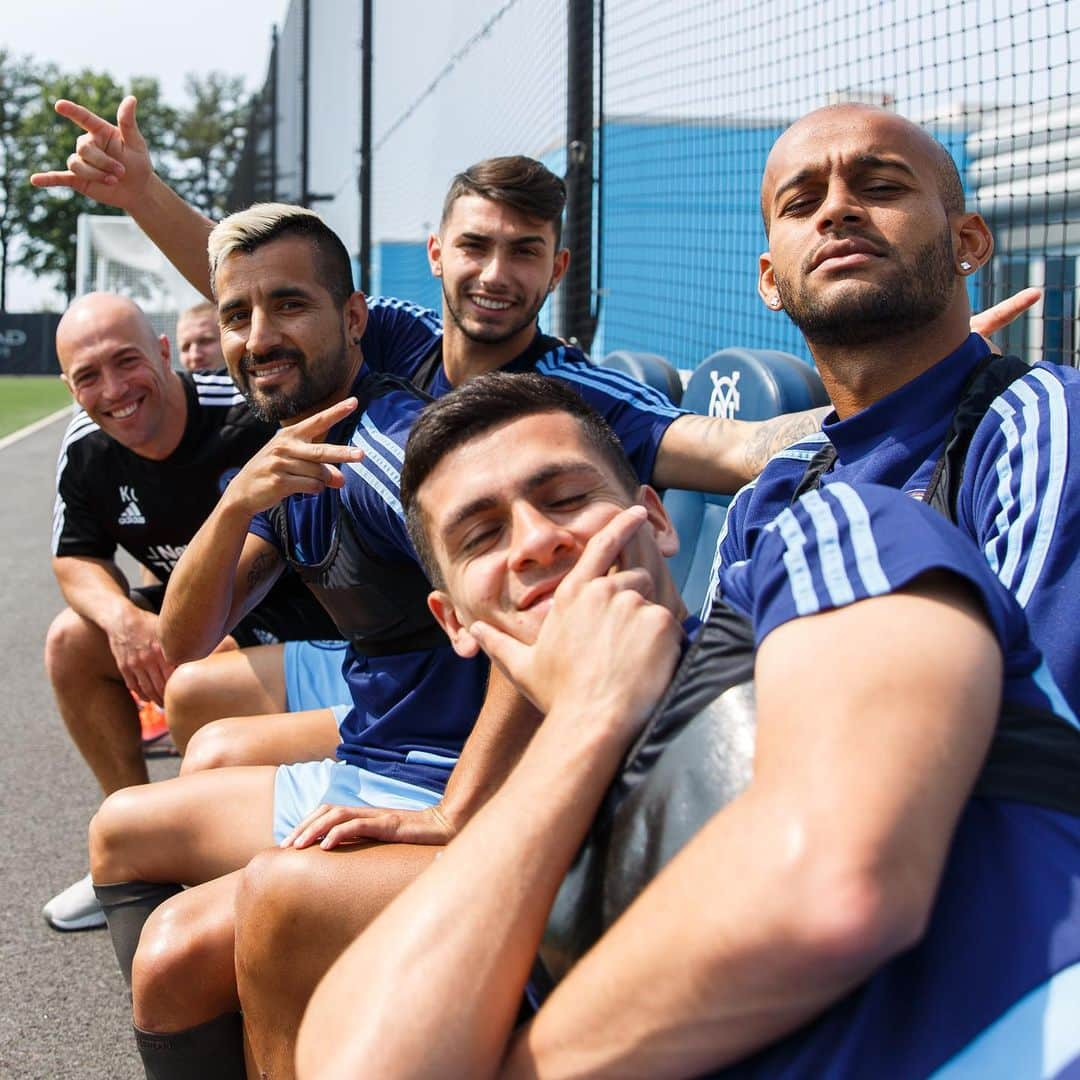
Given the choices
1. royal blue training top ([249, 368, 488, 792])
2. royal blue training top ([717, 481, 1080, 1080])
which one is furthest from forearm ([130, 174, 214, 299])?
royal blue training top ([717, 481, 1080, 1080])

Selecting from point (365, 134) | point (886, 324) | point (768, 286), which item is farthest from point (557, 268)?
point (365, 134)

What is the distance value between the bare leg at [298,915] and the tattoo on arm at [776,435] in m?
1.16

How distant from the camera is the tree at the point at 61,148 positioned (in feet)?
196

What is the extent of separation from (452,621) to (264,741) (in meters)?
1.20

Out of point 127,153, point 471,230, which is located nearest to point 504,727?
point 471,230

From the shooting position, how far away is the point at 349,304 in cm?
298

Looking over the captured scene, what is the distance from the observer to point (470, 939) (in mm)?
1071

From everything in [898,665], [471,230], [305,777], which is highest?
[471,230]

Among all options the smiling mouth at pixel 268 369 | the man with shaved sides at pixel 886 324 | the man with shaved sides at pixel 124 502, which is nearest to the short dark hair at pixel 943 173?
the man with shaved sides at pixel 886 324

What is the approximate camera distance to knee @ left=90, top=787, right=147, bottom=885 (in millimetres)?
2320

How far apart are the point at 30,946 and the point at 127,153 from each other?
7.37ft

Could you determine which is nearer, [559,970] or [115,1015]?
[559,970]

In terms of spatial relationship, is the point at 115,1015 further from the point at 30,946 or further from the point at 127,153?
the point at 127,153

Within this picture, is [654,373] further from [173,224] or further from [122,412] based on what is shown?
[122,412]
